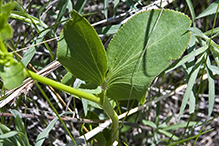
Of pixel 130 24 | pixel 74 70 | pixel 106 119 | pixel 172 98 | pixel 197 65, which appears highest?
pixel 130 24

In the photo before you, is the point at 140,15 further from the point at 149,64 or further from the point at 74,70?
the point at 74,70

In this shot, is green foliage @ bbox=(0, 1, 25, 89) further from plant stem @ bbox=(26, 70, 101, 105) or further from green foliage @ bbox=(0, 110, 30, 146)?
green foliage @ bbox=(0, 110, 30, 146)

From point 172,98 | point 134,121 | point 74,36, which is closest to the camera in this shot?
point 74,36

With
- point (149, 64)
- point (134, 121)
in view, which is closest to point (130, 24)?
point (149, 64)

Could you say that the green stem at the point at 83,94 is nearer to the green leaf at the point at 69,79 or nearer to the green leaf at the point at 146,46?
the green leaf at the point at 146,46

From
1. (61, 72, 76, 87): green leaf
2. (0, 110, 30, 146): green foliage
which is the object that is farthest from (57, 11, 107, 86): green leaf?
(0, 110, 30, 146): green foliage

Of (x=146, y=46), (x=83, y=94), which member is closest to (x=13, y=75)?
(x=83, y=94)
